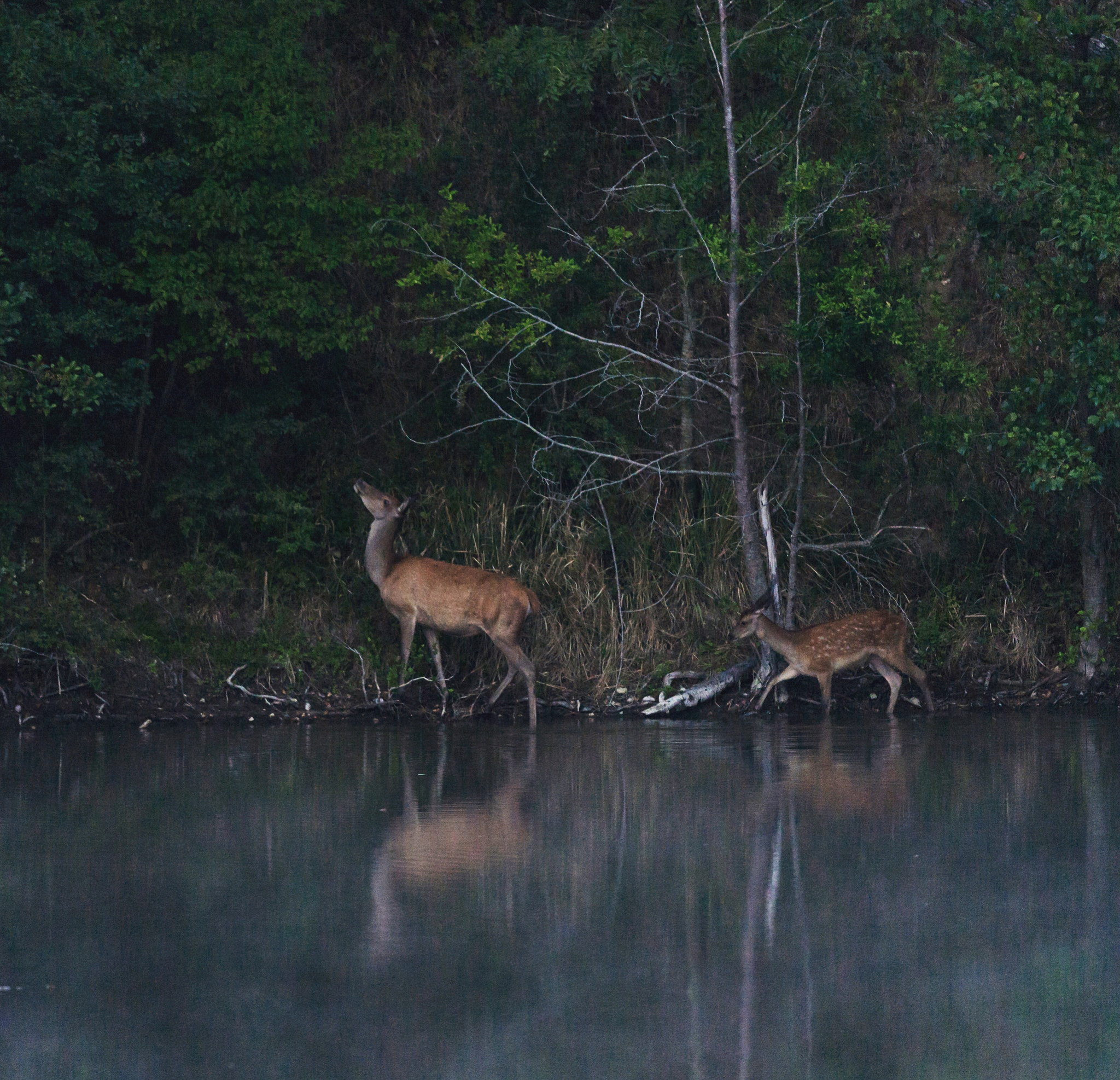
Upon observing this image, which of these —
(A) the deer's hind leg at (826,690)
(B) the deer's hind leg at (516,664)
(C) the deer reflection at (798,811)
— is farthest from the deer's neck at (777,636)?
(B) the deer's hind leg at (516,664)

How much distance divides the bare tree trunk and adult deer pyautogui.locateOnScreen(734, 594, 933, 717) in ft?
6.16

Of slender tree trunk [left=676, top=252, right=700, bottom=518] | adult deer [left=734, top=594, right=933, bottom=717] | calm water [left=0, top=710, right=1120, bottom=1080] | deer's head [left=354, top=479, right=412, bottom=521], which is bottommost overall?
calm water [left=0, top=710, right=1120, bottom=1080]

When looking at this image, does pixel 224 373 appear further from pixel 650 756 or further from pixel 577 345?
pixel 650 756

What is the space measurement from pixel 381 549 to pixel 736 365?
143 inches

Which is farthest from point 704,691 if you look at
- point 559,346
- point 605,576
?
point 559,346

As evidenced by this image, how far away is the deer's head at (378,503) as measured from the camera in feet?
51.8

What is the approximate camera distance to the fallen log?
1526 cm

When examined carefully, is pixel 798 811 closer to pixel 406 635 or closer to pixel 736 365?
pixel 406 635

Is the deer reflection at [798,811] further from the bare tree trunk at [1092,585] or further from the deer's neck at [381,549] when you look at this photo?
the deer's neck at [381,549]

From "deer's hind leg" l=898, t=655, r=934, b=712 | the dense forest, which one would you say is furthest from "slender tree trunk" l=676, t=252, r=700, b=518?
"deer's hind leg" l=898, t=655, r=934, b=712

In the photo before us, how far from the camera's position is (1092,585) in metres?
15.9

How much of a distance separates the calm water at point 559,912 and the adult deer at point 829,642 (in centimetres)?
190

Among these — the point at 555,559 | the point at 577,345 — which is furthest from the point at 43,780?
the point at 577,345

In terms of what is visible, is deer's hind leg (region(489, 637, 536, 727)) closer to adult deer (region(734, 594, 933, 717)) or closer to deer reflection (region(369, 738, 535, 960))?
adult deer (region(734, 594, 933, 717))
